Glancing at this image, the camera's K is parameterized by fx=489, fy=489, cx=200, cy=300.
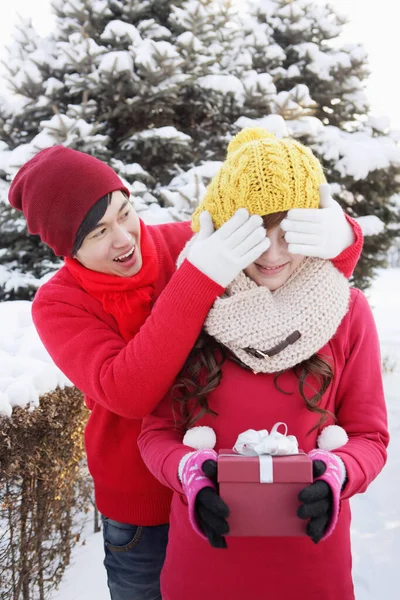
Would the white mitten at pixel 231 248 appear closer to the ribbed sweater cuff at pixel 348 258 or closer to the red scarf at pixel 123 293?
the ribbed sweater cuff at pixel 348 258

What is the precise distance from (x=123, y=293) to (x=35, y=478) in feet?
3.98

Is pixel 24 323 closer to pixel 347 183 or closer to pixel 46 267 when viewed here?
pixel 46 267

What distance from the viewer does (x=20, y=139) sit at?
509cm

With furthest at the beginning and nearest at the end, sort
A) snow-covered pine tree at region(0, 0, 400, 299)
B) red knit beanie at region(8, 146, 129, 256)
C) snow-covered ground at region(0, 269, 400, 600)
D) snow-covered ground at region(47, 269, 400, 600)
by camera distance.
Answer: snow-covered pine tree at region(0, 0, 400, 299) → snow-covered ground at region(47, 269, 400, 600) → snow-covered ground at region(0, 269, 400, 600) → red knit beanie at region(8, 146, 129, 256)

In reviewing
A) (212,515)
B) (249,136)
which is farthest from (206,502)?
(249,136)

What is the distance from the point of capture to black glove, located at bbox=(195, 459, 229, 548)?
1014 millimetres

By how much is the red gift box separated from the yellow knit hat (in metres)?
0.59

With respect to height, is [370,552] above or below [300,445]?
below

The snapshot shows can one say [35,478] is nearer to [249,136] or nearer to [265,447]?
[265,447]

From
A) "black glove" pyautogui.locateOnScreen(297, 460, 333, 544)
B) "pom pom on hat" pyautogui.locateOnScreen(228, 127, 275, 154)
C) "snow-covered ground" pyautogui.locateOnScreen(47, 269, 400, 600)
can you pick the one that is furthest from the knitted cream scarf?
"snow-covered ground" pyautogui.locateOnScreen(47, 269, 400, 600)

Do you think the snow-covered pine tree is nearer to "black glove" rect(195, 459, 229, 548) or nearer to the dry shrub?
the dry shrub

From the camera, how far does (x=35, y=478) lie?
2.33 meters

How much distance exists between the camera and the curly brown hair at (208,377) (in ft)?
4.06

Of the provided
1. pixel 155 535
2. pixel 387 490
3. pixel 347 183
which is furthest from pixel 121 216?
pixel 347 183
